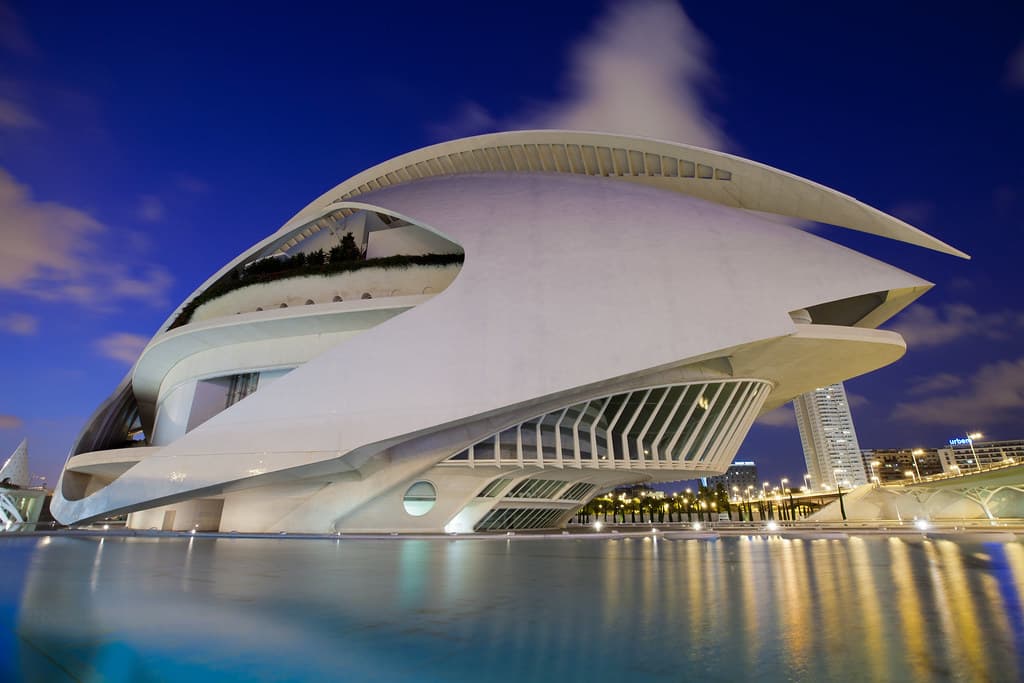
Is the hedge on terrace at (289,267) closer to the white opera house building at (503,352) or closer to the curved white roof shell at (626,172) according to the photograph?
the white opera house building at (503,352)

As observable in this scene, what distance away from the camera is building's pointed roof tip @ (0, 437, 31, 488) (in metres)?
35.9

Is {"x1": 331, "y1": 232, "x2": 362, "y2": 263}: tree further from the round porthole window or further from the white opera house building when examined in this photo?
the round porthole window

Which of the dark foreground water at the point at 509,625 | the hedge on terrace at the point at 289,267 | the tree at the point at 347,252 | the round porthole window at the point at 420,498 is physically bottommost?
the dark foreground water at the point at 509,625

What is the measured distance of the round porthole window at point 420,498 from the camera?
1689 centimetres

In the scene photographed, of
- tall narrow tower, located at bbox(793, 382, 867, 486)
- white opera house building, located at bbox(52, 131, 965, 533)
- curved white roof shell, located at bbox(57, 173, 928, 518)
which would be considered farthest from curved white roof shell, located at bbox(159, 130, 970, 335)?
tall narrow tower, located at bbox(793, 382, 867, 486)

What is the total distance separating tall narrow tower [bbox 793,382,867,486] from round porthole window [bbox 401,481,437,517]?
516ft

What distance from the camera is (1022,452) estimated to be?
133375 mm

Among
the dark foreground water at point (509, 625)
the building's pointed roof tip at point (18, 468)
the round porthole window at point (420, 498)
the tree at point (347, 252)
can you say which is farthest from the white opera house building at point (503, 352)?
the building's pointed roof tip at point (18, 468)

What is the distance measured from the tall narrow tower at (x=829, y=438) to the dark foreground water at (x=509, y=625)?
6532 inches

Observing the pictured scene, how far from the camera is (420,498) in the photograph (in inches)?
670

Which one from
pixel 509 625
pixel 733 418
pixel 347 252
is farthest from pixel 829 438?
pixel 509 625

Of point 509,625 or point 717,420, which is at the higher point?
point 717,420

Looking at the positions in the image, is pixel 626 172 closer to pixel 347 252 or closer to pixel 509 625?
pixel 347 252

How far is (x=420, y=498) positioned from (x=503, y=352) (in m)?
5.49
